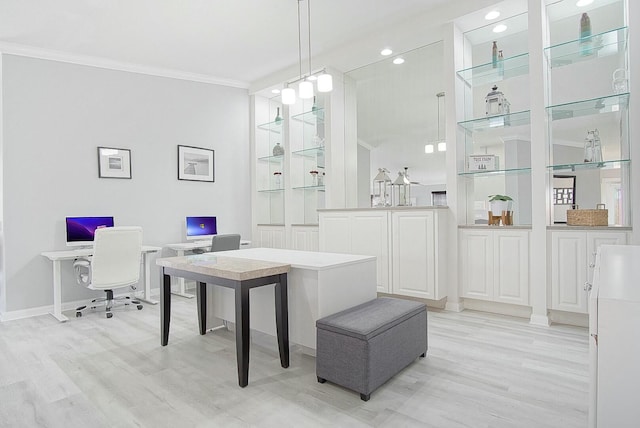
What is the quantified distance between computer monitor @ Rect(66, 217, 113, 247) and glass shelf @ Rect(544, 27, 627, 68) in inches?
200

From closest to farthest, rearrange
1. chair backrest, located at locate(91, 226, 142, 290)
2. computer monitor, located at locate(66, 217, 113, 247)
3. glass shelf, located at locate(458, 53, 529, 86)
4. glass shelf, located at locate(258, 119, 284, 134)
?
1. glass shelf, located at locate(458, 53, 529, 86)
2. chair backrest, located at locate(91, 226, 142, 290)
3. computer monitor, located at locate(66, 217, 113, 247)
4. glass shelf, located at locate(258, 119, 284, 134)

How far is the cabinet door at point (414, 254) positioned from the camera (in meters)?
3.57

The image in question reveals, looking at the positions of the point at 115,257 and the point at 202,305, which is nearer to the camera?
the point at 202,305

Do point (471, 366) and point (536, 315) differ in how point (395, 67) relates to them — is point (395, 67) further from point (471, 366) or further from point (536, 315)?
point (471, 366)

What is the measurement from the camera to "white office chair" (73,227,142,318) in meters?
3.66

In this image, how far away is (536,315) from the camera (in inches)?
126

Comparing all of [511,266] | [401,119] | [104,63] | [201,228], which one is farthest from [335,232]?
[104,63]

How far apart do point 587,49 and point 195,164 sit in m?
4.76

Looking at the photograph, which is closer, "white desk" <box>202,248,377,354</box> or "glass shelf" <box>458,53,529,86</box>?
"white desk" <box>202,248,377,354</box>

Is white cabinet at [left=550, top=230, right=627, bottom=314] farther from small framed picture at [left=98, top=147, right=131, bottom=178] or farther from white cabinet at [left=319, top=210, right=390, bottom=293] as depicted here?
small framed picture at [left=98, top=147, right=131, bottom=178]

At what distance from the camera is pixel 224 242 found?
14.3ft

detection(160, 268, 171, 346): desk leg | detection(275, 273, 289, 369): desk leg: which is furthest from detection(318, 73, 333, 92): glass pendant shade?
detection(160, 268, 171, 346): desk leg

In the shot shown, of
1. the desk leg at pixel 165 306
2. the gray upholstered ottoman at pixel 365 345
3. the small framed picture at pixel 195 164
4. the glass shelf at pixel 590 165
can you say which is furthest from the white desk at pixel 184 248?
the glass shelf at pixel 590 165

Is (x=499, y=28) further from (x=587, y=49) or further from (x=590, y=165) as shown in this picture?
(x=590, y=165)
